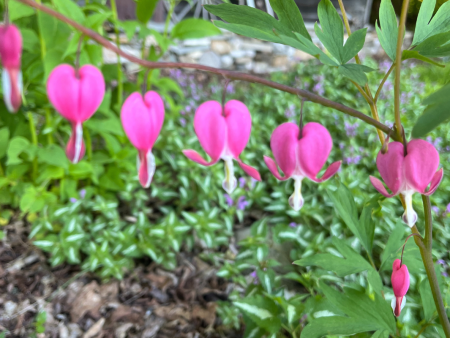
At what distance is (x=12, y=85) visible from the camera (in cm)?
39

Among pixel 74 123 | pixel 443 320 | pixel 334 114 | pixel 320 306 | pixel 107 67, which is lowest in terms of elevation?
pixel 320 306

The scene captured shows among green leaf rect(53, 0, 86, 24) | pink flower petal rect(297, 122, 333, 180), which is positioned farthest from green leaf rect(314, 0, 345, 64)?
green leaf rect(53, 0, 86, 24)

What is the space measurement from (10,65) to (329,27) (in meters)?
0.50

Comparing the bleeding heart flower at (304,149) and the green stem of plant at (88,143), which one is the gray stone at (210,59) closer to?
the green stem of plant at (88,143)

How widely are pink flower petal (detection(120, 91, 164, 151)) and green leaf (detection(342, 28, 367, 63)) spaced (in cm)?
31

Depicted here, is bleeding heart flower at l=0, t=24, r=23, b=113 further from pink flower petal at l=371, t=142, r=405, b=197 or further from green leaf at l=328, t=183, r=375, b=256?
green leaf at l=328, t=183, r=375, b=256

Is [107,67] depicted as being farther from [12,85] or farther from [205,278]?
[12,85]

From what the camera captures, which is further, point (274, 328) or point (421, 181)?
point (274, 328)

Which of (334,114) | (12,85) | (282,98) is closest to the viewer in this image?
(12,85)

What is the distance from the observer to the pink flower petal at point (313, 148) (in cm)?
51

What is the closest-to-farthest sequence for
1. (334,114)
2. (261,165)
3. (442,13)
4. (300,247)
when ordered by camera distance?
(442,13)
(300,247)
(261,165)
(334,114)

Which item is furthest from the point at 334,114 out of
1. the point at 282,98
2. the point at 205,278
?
the point at 205,278

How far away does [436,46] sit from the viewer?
521mm

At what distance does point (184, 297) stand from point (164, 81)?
3.54 feet
